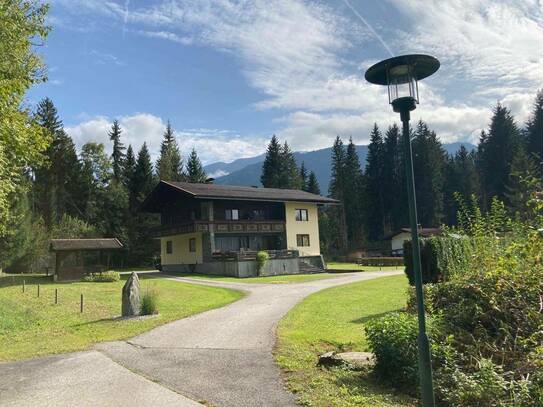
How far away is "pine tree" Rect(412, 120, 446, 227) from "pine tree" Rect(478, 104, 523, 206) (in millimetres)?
7134

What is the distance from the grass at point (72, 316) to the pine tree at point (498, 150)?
206 ft

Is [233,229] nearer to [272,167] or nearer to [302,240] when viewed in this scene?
[302,240]

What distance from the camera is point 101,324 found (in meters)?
13.7

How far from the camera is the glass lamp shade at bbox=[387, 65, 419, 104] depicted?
5.61 metres

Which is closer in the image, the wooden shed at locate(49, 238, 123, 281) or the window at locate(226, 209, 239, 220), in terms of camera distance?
the wooden shed at locate(49, 238, 123, 281)

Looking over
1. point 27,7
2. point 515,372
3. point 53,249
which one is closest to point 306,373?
point 515,372

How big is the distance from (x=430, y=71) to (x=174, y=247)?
42.0m

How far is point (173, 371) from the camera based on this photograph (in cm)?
788

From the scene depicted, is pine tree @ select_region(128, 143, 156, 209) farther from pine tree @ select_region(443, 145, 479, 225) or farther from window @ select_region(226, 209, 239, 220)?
pine tree @ select_region(443, 145, 479, 225)

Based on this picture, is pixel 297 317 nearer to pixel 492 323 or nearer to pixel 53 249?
pixel 492 323

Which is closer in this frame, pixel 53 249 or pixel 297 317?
pixel 297 317

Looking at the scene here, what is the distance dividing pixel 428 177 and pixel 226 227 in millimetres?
44348

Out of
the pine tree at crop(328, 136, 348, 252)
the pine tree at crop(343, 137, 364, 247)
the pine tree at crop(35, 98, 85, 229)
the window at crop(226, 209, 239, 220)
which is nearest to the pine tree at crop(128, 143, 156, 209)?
the pine tree at crop(35, 98, 85, 229)

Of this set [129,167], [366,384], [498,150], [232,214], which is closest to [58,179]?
[129,167]
